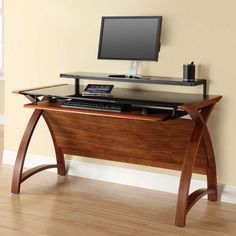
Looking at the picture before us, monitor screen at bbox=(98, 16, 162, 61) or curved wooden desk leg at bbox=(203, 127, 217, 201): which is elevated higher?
monitor screen at bbox=(98, 16, 162, 61)

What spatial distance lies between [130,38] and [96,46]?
0.39 m

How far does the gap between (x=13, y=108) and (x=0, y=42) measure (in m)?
2.17

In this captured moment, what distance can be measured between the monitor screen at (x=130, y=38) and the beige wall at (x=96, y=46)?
12 centimetres

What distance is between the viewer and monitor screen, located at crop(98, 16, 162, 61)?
3.57m

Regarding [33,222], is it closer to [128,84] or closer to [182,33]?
[128,84]

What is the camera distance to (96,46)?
3934mm

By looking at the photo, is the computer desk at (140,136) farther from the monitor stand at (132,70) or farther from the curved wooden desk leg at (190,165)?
the monitor stand at (132,70)

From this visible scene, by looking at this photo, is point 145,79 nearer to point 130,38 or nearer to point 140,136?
point 130,38

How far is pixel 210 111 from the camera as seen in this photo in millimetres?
3404

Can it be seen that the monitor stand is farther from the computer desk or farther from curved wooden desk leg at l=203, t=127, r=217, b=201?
curved wooden desk leg at l=203, t=127, r=217, b=201

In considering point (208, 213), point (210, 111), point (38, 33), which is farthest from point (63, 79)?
point (208, 213)

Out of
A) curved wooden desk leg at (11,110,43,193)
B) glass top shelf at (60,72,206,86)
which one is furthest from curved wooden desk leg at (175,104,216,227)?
curved wooden desk leg at (11,110,43,193)

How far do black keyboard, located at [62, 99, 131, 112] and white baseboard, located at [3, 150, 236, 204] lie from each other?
2.72ft

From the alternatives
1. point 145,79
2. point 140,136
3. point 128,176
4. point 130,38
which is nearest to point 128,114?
point 145,79
